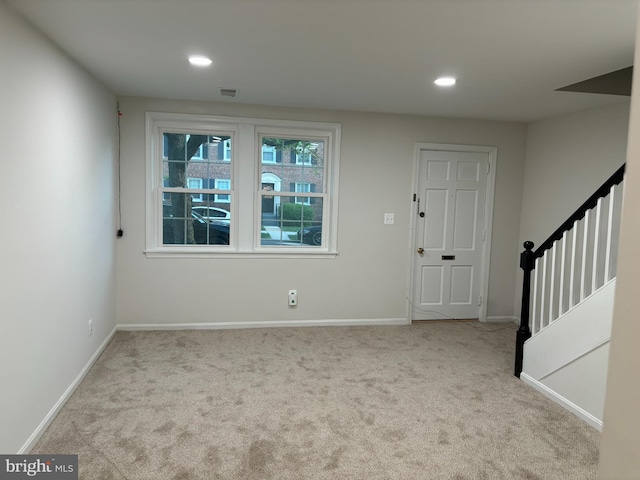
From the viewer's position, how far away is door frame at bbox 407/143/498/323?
4723 mm

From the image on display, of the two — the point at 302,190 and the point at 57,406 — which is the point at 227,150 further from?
the point at 57,406

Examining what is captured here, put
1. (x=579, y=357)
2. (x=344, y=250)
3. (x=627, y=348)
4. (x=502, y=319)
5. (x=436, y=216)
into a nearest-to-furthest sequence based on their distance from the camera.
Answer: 1. (x=627, y=348)
2. (x=579, y=357)
3. (x=344, y=250)
4. (x=436, y=216)
5. (x=502, y=319)

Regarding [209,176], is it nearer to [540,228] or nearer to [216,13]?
[216,13]

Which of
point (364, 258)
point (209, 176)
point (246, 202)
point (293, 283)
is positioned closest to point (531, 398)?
point (364, 258)

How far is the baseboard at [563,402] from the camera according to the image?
2729mm

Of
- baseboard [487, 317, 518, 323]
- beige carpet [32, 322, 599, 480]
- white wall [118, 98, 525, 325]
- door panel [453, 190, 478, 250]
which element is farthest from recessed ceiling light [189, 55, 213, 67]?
baseboard [487, 317, 518, 323]

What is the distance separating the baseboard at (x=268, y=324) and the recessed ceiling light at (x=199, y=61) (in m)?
2.60

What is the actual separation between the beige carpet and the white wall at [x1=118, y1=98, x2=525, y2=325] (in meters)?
0.50

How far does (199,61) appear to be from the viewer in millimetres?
2928

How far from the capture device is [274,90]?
3.69m

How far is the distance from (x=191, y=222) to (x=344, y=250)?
5.41ft

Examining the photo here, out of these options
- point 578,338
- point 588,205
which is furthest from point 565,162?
point 578,338

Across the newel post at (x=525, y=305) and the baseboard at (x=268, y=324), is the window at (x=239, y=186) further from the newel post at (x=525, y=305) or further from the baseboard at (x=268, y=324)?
the newel post at (x=525, y=305)

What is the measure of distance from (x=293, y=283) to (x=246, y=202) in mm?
996
